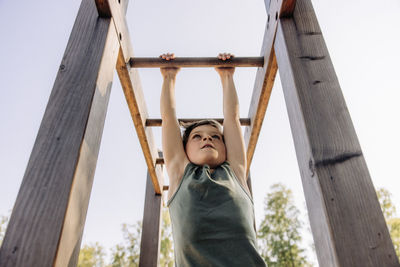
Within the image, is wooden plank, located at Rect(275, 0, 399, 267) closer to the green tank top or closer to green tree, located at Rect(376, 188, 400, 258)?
the green tank top

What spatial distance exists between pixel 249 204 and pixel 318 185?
71cm

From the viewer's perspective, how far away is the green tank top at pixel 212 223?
1152 mm

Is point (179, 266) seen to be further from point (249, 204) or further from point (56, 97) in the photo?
point (56, 97)

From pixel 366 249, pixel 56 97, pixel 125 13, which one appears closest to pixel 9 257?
pixel 56 97

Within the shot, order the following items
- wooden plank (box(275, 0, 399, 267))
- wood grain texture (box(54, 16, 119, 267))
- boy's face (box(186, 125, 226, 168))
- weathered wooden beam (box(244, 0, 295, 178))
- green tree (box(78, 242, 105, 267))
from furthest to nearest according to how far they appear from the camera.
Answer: green tree (box(78, 242, 105, 267)), boy's face (box(186, 125, 226, 168)), weathered wooden beam (box(244, 0, 295, 178)), wood grain texture (box(54, 16, 119, 267)), wooden plank (box(275, 0, 399, 267))

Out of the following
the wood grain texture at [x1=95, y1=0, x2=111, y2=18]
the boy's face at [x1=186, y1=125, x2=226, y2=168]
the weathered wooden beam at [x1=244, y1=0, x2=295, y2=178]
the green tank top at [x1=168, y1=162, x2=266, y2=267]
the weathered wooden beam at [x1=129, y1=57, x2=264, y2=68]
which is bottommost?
the green tank top at [x1=168, y1=162, x2=266, y2=267]

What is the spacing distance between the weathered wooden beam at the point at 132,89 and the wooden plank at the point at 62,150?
170 mm

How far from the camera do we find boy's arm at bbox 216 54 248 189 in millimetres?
1635

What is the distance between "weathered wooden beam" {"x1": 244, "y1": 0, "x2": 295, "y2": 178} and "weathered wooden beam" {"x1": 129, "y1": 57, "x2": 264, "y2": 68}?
0.09 m

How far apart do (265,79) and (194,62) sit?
0.47m

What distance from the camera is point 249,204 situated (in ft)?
4.63

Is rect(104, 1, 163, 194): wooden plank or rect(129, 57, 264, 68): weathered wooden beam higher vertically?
rect(129, 57, 264, 68): weathered wooden beam

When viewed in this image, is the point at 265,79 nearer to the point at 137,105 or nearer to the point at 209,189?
the point at 209,189

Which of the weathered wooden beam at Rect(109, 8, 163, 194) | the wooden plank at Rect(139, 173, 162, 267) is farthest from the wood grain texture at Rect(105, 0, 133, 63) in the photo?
the wooden plank at Rect(139, 173, 162, 267)
